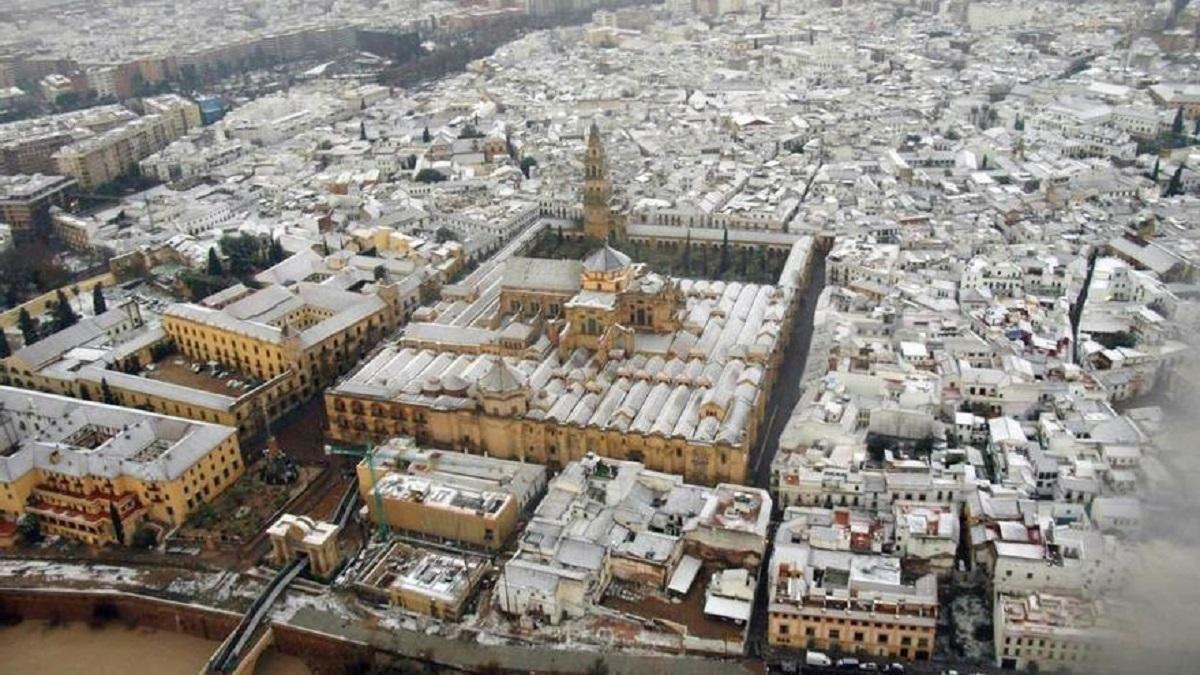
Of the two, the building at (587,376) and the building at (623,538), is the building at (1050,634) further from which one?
the building at (587,376)

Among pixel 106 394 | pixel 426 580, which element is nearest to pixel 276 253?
pixel 106 394

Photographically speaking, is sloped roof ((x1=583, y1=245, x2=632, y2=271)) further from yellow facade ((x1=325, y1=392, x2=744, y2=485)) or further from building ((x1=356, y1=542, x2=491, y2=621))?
building ((x1=356, y1=542, x2=491, y2=621))

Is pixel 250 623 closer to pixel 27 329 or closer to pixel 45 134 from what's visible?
pixel 27 329

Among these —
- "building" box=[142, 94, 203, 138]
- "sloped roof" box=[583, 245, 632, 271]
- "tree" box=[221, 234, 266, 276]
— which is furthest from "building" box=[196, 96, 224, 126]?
"sloped roof" box=[583, 245, 632, 271]

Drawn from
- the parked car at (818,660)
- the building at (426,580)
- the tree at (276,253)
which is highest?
the tree at (276,253)

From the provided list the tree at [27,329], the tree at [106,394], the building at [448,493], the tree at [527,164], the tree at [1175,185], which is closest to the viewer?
the building at [448,493]

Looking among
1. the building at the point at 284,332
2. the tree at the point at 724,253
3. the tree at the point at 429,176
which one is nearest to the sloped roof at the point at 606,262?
the building at the point at 284,332

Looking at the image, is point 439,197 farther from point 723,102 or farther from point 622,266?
point 723,102

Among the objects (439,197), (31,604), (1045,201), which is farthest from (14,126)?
(1045,201)
